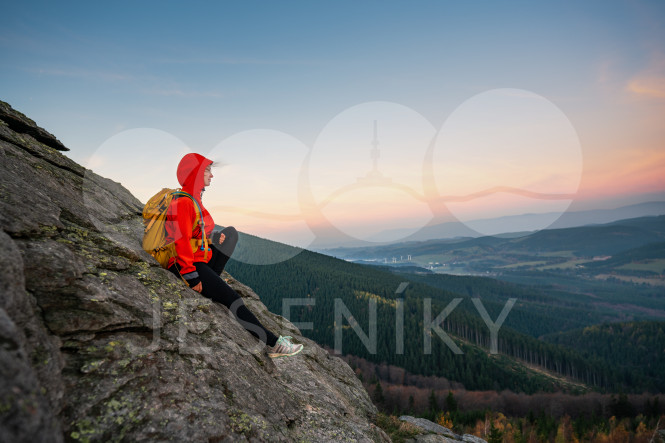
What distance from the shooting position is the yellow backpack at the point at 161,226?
6.55 metres

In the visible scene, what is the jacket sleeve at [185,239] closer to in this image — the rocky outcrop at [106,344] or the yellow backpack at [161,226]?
the yellow backpack at [161,226]

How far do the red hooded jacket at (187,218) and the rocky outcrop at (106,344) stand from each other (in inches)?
24.1

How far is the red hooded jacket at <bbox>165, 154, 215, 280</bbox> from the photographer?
642 cm

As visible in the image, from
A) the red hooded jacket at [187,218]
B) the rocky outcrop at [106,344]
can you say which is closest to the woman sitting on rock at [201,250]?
the red hooded jacket at [187,218]

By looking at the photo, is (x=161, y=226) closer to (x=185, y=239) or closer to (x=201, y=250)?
(x=185, y=239)

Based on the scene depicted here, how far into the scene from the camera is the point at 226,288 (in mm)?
7598

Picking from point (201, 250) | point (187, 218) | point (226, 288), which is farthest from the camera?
point (226, 288)

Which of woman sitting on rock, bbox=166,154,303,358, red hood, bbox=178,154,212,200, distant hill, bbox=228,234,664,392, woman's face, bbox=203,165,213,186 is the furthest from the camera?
distant hill, bbox=228,234,664,392

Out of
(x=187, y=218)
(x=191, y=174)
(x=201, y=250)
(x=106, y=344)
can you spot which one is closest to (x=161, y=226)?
(x=187, y=218)

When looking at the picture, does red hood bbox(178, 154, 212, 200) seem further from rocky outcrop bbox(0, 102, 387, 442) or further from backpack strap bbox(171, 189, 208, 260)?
rocky outcrop bbox(0, 102, 387, 442)

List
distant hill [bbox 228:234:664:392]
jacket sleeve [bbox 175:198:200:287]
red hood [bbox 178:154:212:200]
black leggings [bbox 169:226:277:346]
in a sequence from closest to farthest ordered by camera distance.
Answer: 1. jacket sleeve [bbox 175:198:200:287]
2. red hood [bbox 178:154:212:200]
3. black leggings [bbox 169:226:277:346]
4. distant hill [bbox 228:234:664:392]

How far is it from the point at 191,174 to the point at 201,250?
1704 millimetres

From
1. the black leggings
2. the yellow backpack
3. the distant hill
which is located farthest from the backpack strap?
the distant hill

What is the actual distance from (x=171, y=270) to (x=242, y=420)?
3851mm
